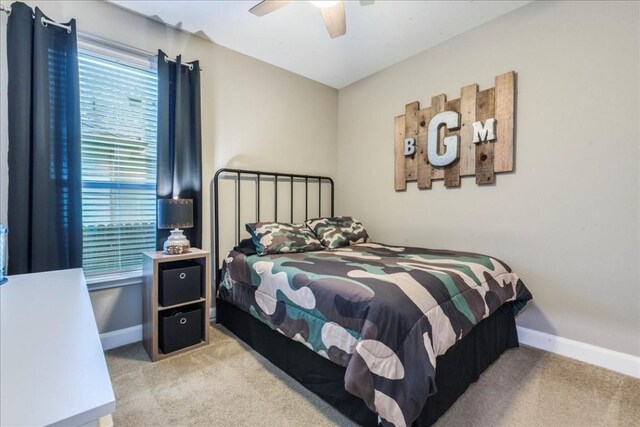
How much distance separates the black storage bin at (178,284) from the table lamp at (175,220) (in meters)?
0.15

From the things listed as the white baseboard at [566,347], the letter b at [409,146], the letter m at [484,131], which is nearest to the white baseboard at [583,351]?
the white baseboard at [566,347]

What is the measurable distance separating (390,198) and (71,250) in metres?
2.75

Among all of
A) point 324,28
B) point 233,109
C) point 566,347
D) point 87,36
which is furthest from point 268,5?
point 566,347

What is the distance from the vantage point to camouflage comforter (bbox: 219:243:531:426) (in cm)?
118

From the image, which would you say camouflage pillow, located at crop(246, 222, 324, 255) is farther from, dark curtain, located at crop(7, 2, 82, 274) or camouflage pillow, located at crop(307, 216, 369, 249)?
dark curtain, located at crop(7, 2, 82, 274)

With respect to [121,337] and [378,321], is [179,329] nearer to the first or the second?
[121,337]

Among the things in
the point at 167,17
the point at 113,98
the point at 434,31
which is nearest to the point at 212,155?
the point at 113,98

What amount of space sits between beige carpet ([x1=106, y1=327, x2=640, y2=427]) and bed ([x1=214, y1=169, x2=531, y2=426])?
0.27ft

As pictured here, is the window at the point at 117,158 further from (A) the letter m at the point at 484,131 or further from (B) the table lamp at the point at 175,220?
(A) the letter m at the point at 484,131

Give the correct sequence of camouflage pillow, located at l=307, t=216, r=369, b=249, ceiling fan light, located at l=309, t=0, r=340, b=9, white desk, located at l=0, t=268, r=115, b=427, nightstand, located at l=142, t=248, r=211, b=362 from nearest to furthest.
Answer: white desk, located at l=0, t=268, r=115, b=427 < ceiling fan light, located at l=309, t=0, r=340, b=9 < nightstand, located at l=142, t=248, r=211, b=362 < camouflage pillow, located at l=307, t=216, r=369, b=249

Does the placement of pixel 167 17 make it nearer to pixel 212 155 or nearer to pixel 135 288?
pixel 212 155

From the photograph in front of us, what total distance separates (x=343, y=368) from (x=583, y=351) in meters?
1.78

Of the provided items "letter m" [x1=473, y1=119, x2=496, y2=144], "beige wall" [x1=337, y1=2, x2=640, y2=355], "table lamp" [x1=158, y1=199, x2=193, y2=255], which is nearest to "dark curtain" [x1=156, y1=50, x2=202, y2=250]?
"table lamp" [x1=158, y1=199, x2=193, y2=255]

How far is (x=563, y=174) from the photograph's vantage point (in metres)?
2.07
